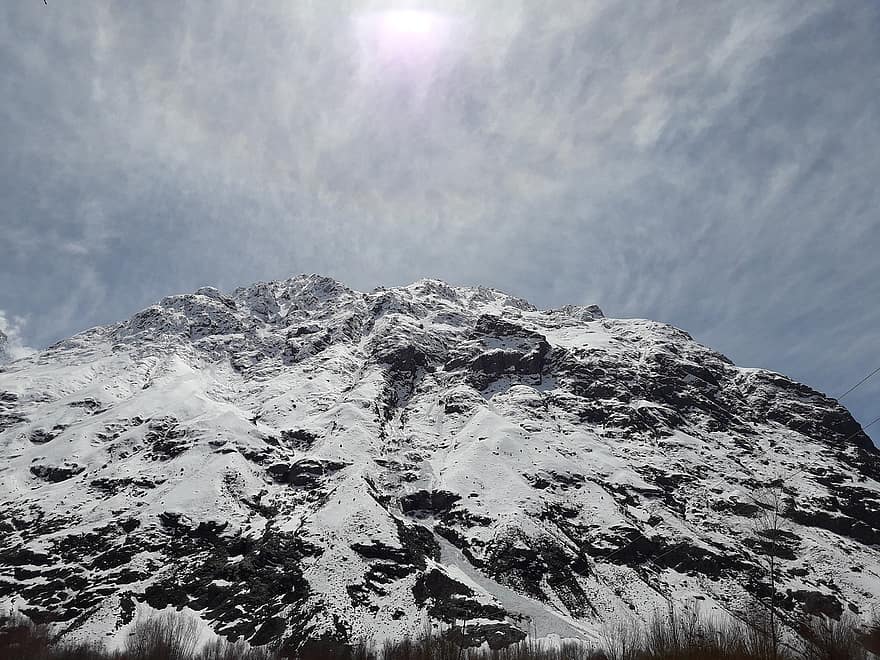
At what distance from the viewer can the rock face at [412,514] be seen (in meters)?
102

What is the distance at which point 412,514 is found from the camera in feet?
465

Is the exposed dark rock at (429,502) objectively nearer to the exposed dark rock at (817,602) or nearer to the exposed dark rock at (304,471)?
the exposed dark rock at (304,471)

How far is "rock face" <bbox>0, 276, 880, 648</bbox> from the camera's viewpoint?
10219 cm

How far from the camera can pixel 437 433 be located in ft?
607

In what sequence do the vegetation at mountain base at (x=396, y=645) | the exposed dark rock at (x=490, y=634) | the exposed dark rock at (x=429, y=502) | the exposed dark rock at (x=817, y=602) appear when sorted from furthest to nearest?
the exposed dark rock at (x=429, y=502) < the exposed dark rock at (x=817, y=602) < the exposed dark rock at (x=490, y=634) < the vegetation at mountain base at (x=396, y=645)

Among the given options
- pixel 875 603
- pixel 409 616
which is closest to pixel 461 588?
pixel 409 616

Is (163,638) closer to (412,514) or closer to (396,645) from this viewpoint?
(396,645)

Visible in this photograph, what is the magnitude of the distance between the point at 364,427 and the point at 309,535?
60.8 metres

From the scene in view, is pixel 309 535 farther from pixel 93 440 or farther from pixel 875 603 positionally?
pixel 875 603

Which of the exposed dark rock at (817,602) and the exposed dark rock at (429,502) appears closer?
the exposed dark rock at (817,602)

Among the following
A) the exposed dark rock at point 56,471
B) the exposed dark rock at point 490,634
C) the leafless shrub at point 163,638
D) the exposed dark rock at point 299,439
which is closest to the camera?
the leafless shrub at point 163,638

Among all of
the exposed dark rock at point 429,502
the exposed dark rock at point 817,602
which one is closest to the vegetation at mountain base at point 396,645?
the exposed dark rock at point 817,602

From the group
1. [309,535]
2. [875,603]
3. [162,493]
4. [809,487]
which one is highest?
[809,487]

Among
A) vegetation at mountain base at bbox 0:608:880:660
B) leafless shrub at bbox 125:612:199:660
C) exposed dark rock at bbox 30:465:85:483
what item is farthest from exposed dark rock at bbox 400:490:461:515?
exposed dark rock at bbox 30:465:85:483
